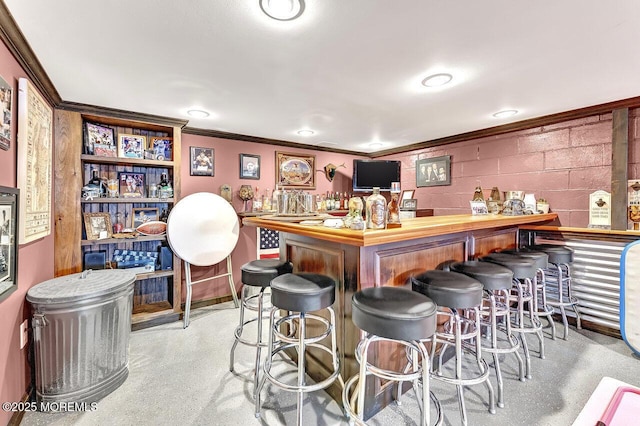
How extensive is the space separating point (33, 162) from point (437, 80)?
297 cm

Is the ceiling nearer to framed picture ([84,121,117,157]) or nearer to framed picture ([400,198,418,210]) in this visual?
framed picture ([84,121,117,157])

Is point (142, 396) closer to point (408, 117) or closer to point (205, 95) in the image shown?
point (205, 95)

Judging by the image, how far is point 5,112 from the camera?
1570 millimetres

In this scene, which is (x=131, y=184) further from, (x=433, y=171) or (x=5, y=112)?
(x=433, y=171)

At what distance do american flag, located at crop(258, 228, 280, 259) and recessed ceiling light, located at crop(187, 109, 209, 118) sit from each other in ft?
5.46

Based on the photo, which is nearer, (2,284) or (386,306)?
(386,306)

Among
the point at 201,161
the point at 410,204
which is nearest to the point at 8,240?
the point at 201,161

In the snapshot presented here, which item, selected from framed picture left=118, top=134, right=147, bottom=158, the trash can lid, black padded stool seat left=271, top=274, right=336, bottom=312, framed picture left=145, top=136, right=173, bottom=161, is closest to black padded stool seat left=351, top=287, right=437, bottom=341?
black padded stool seat left=271, top=274, right=336, bottom=312

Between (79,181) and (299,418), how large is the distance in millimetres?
2838

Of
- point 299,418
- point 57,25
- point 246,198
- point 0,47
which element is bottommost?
point 299,418

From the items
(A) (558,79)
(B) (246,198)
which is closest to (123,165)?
(B) (246,198)

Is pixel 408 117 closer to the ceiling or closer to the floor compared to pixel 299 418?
closer to the ceiling

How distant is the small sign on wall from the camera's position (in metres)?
2.81

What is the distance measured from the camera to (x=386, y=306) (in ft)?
4.39
